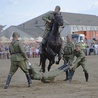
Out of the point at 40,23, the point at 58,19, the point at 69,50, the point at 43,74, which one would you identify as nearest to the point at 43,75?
the point at 43,74

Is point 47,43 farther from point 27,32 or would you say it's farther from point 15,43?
point 27,32

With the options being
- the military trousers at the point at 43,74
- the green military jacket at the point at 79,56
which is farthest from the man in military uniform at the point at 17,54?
the green military jacket at the point at 79,56

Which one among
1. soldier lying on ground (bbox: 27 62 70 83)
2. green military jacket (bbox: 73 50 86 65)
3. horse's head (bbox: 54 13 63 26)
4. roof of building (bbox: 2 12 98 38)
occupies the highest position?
roof of building (bbox: 2 12 98 38)

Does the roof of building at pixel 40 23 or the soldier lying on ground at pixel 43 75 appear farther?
the roof of building at pixel 40 23

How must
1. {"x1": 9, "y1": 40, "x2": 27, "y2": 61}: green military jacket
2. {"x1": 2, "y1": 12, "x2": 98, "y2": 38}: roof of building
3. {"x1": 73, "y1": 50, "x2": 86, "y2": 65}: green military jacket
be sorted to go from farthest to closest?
{"x1": 2, "y1": 12, "x2": 98, "y2": 38}: roof of building < {"x1": 73, "y1": 50, "x2": 86, "y2": 65}: green military jacket < {"x1": 9, "y1": 40, "x2": 27, "y2": 61}: green military jacket

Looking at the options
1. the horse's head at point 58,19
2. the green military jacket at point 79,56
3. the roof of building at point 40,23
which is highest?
the roof of building at point 40,23

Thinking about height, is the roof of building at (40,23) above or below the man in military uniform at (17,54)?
above

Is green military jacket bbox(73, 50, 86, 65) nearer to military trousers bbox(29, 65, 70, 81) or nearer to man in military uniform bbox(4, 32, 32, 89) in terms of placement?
military trousers bbox(29, 65, 70, 81)

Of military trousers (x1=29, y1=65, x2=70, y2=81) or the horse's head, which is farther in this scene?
the horse's head

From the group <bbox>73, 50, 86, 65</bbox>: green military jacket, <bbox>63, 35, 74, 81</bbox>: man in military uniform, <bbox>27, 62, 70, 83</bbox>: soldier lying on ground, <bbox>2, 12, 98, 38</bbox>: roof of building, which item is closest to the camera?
<bbox>27, 62, 70, 83</bbox>: soldier lying on ground

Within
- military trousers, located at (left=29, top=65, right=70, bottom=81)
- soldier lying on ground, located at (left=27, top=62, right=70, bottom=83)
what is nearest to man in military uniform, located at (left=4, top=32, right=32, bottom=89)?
soldier lying on ground, located at (left=27, top=62, right=70, bottom=83)

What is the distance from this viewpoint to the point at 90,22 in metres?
93.5

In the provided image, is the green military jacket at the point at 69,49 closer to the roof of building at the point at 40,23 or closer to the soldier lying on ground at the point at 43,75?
the soldier lying on ground at the point at 43,75

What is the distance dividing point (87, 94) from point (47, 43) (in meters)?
4.50
